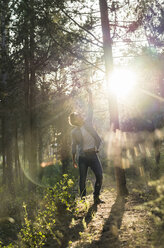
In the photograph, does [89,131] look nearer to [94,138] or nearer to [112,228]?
[94,138]

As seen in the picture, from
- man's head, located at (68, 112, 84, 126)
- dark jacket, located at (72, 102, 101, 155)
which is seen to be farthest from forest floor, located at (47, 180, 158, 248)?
man's head, located at (68, 112, 84, 126)

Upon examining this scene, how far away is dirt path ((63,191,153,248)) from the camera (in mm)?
3267

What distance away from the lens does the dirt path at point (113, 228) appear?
327 centimetres

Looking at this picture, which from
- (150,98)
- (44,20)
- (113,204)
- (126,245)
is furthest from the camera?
(150,98)

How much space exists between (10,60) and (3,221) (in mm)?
7017

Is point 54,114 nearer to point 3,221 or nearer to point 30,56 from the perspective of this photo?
point 30,56

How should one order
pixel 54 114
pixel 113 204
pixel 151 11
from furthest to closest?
pixel 54 114 < pixel 151 11 < pixel 113 204

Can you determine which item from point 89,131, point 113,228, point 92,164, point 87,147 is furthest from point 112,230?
point 89,131

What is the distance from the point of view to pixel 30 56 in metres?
11.2

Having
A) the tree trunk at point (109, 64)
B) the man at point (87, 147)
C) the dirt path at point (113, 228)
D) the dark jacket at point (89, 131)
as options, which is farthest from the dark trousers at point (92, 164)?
the tree trunk at point (109, 64)

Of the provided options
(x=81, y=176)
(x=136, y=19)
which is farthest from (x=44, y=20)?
(x=81, y=176)

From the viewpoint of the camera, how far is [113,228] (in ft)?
13.0

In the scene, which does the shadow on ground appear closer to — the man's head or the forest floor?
the forest floor

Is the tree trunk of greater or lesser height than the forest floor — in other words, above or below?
above
